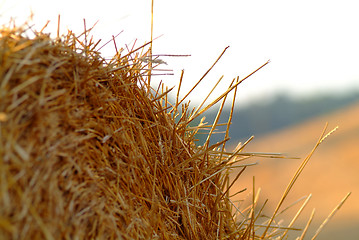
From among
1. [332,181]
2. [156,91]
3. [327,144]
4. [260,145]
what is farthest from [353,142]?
[156,91]

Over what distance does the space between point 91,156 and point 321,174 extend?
11.0 meters

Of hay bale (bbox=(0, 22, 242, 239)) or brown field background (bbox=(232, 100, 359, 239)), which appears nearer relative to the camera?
hay bale (bbox=(0, 22, 242, 239))

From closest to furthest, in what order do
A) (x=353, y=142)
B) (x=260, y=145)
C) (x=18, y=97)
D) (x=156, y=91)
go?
(x=18, y=97), (x=156, y=91), (x=353, y=142), (x=260, y=145)

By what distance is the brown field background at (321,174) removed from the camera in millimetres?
8680

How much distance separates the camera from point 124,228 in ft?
3.67

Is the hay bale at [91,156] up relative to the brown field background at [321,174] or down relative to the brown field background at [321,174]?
up

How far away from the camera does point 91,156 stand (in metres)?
1.08

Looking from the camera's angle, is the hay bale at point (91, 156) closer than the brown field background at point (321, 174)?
Yes

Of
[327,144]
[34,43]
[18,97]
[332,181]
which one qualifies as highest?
[34,43]

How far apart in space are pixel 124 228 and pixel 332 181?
34.3ft

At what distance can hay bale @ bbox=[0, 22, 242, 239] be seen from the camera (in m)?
0.86

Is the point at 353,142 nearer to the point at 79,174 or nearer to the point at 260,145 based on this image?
the point at 260,145

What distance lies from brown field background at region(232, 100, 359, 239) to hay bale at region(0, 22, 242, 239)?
5877 mm

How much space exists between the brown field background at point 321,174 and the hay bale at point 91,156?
5.88 m
